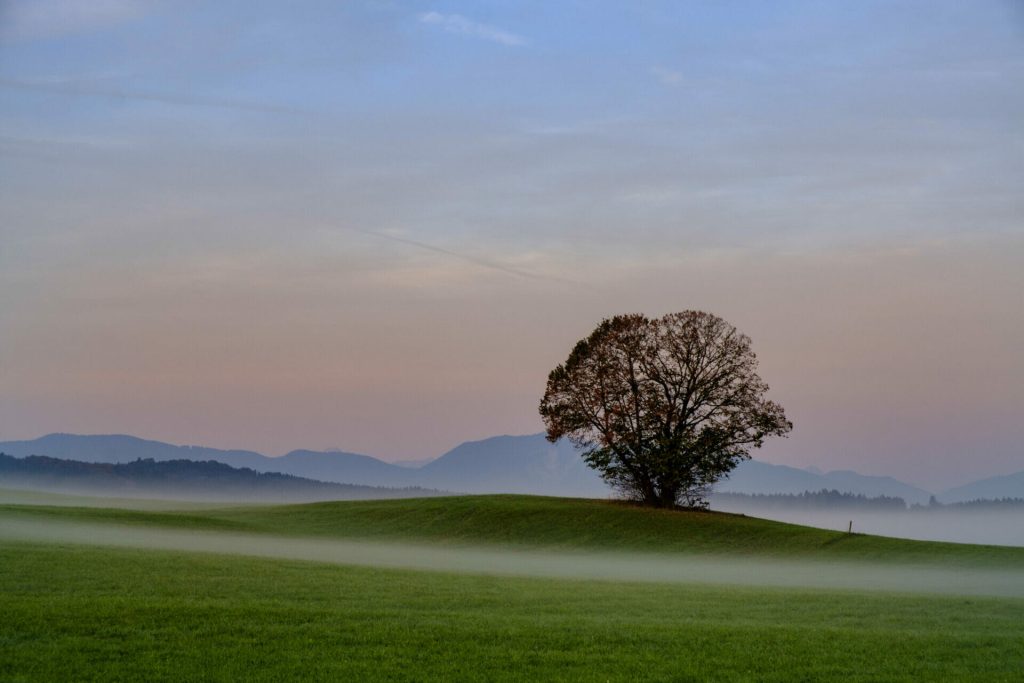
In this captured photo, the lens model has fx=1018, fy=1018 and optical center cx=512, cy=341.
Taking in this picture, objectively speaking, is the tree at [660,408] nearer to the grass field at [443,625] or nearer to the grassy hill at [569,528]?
the grassy hill at [569,528]

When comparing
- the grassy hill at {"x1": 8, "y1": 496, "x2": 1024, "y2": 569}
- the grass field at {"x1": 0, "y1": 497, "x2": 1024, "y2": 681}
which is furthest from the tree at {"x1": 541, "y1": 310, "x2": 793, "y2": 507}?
the grass field at {"x1": 0, "y1": 497, "x2": 1024, "y2": 681}

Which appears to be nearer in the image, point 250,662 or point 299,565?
point 250,662

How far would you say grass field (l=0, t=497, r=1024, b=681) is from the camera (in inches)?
669

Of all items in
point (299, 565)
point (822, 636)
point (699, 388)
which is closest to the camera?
point (822, 636)

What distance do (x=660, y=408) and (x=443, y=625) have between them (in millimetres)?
48168

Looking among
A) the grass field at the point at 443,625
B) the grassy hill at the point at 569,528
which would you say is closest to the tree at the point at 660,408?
Answer: the grassy hill at the point at 569,528

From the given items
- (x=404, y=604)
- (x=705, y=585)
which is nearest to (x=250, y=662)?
(x=404, y=604)

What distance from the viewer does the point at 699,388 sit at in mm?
67000

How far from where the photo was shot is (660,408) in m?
67.4

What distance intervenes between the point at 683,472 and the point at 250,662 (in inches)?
2089

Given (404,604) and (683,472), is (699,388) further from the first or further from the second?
(404,604)

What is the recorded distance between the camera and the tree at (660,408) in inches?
2618

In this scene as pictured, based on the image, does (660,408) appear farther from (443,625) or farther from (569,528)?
(443,625)

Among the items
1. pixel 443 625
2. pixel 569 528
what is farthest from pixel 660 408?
pixel 443 625
